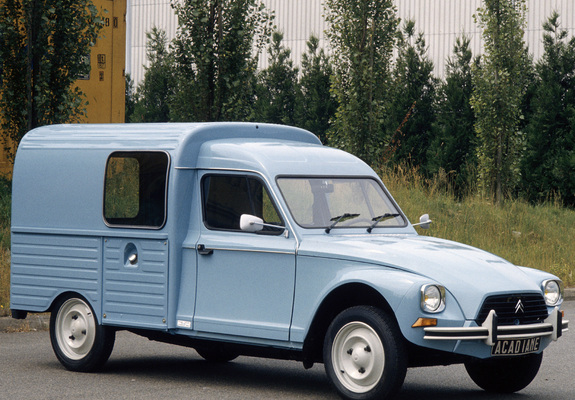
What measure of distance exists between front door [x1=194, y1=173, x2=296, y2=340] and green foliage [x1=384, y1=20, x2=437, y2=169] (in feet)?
61.0

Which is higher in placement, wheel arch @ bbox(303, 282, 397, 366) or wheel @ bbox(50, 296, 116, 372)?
wheel arch @ bbox(303, 282, 397, 366)

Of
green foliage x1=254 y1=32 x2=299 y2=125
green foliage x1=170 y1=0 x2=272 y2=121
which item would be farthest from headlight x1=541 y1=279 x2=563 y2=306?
green foliage x1=254 y1=32 x2=299 y2=125

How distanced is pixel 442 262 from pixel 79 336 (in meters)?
3.67

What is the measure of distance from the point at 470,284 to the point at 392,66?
2265 centimetres

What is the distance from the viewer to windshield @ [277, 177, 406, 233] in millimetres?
8391

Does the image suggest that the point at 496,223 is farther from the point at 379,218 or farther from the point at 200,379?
the point at 200,379

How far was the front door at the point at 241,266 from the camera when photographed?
804cm

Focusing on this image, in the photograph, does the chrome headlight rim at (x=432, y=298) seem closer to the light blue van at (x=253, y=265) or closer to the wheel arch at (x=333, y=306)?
the light blue van at (x=253, y=265)

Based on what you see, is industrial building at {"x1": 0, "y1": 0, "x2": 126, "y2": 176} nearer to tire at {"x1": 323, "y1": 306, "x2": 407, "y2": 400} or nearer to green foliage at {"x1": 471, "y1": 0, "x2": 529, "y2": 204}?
green foliage at {"x1": 471, "y1": 0, "x2": 529, "y2": 204}

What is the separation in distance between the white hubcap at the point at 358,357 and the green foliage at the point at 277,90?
2187 cm

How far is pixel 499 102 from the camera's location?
2217 centimetres

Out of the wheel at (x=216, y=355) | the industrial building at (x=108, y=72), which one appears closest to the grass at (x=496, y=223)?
the industrial building at (x=108, y=72)

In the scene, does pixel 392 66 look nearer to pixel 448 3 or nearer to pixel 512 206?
pixel 448 3

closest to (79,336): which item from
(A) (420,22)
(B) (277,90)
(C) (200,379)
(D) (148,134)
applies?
(C) (200,379)
